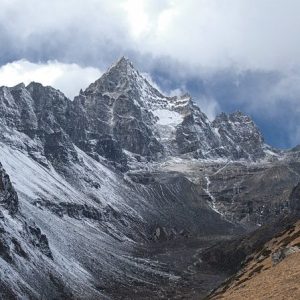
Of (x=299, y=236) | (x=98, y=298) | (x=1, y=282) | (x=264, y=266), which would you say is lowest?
(x=1, y=282)

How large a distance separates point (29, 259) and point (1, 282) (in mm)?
32385

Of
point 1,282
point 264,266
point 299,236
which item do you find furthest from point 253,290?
point 1,282

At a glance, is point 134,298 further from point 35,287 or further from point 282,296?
point 282,296

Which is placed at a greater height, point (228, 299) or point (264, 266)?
point (264, 266)

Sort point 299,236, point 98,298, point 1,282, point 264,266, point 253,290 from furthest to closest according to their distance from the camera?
point 98,298 < point 1,282 < point 299,236 < point 264,266 < point 253,290

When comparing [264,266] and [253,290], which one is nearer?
[253,290]

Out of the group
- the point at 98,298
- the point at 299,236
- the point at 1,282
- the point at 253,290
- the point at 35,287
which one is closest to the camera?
the point at 253,290

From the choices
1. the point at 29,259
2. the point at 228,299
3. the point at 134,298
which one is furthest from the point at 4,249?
the point at 228,299

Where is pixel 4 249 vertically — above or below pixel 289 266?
below

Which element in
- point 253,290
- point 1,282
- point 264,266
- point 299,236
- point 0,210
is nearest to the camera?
point 253,290

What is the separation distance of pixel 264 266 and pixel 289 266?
18.0 meters

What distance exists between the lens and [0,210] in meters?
199

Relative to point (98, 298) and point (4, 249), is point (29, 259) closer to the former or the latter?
point (4, 249)

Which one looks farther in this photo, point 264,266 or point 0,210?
point 0,210
